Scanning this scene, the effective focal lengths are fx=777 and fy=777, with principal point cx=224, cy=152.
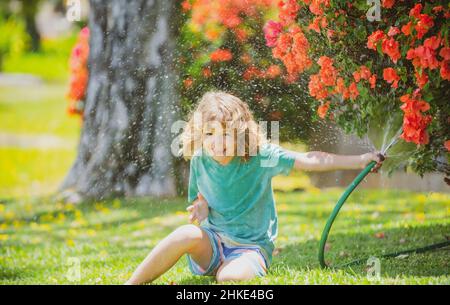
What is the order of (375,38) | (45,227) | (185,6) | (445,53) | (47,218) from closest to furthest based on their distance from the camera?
(445,53)
(375,38)
(185,6)
(45,227)
(47,218)

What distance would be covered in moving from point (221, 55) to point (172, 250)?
1.33 metres

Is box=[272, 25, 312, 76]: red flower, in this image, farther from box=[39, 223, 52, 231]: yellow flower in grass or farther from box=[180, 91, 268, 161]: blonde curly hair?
box=[39, 223, 52, 231]: yellow flower in grass

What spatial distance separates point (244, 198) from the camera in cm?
315

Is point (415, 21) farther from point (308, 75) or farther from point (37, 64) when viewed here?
point (37, 64)

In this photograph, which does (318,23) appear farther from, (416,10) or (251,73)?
(251,73)

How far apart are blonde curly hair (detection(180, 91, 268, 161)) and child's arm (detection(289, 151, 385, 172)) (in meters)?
0.20

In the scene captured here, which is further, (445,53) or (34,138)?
(34,138)

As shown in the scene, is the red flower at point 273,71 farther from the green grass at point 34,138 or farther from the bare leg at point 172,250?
the green grass at point 34,138

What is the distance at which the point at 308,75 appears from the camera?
136 inches

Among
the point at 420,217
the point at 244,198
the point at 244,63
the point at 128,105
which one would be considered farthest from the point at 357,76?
the point at 128,105

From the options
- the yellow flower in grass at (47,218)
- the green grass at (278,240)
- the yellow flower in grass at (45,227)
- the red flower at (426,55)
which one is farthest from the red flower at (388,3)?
the yellow flower in grass at (47,218)

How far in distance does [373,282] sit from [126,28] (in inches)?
107

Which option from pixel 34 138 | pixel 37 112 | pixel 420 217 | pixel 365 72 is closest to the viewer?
pixel 365 72

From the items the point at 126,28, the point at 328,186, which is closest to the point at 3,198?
the point at 126,28
